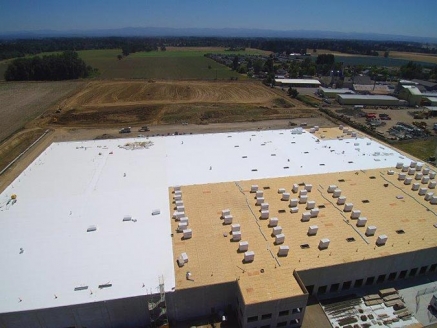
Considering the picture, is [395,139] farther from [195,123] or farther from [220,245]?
[220,245]

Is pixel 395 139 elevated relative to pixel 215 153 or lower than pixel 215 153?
lower

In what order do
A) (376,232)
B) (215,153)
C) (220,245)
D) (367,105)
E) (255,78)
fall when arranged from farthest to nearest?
1. (255,78)
2. (367,105)
3. (215,153)
4. (376,232)
5. (220,245)

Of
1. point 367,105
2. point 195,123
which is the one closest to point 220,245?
point 195,123

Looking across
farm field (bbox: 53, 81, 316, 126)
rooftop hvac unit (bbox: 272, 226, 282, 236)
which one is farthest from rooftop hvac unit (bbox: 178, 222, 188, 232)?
farm field (bbox: 53, 81, 316, 126)

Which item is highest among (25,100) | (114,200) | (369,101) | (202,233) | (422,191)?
(422,191)

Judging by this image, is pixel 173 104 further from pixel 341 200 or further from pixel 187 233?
pixel 187 233

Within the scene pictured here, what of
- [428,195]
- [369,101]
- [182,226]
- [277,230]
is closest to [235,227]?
[277,230]
